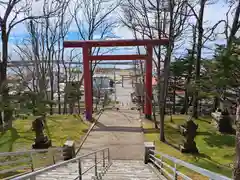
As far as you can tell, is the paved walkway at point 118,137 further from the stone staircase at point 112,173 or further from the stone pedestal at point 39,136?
the stone pedestal at point 39,136

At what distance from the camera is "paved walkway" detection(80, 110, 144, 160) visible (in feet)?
34.1

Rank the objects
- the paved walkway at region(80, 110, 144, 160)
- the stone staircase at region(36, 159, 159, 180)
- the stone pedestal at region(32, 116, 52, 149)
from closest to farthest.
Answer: the stone staircase at region(36, 159, 159, 180) → the stone pedestal at region(32, 116, 52, 149) → the paved walkway at region(80, 110, 144, 160)

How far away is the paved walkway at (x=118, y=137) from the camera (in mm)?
10388

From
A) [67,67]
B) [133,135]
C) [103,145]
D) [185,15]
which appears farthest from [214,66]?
[67,67]

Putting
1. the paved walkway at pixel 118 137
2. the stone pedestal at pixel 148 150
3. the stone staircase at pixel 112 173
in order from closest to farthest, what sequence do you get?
the stone staircase at pixel 112 173
the stone pedestal at pixel 148 150
the paved walkway at pixel 118 137

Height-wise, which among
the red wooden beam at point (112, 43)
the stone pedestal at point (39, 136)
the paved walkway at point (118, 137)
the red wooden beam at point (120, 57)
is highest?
the red wooden beam at point (112, 43)

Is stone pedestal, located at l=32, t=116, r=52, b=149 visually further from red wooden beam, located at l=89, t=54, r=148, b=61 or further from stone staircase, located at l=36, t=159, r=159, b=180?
red wooden beam, located at l=89, t=54, r=148, b=61

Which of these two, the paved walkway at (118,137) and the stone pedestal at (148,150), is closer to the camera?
the stone pedestal at (148,150)

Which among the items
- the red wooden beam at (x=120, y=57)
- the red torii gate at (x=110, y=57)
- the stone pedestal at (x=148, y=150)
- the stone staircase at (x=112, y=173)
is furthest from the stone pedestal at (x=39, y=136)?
the red wooden beam at (x=120, y=57)

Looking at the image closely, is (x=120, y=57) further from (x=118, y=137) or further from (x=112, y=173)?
(x=112, y=173)

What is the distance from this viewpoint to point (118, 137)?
1225 cm

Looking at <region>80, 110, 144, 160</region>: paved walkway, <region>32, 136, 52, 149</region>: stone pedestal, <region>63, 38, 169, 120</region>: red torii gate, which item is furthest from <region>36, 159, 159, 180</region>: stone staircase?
<region>63, 38, 169, 120</region>: red torii gate

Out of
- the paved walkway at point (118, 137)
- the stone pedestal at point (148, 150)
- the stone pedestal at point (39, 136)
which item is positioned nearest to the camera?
the stone pedestal at point (148, 150)

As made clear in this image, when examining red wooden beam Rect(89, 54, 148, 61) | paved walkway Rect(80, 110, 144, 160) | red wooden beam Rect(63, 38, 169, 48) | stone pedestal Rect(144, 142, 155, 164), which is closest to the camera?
stone pedestal Rect(144, 142, 155, 164)
